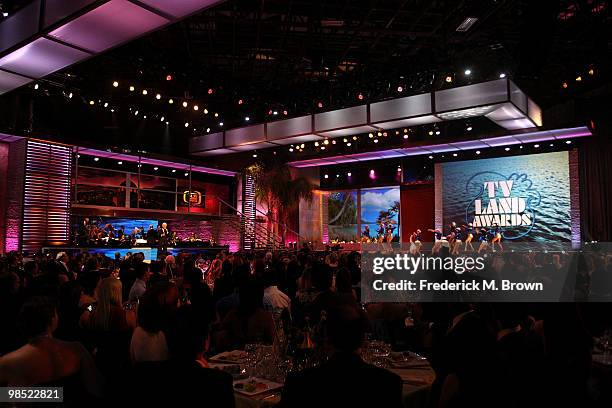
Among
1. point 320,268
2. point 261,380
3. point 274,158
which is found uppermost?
point 274,158

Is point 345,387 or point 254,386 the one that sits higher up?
point 345,387

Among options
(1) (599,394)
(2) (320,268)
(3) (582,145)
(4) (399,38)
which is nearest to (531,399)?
(1) (599,394)

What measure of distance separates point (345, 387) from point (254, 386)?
106 centimetres

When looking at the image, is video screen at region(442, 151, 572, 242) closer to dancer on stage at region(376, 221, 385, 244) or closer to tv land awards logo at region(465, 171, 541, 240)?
tv land awards logo at region(465, 171, 541, 240)

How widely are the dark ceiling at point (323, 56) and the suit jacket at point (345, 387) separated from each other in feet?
24.9

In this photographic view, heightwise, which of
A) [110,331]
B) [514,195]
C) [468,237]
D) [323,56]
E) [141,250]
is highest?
[323,56]

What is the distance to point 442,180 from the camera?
18.0 meters

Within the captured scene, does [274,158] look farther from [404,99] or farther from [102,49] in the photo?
[102,49]

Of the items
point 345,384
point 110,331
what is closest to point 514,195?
point 110,331

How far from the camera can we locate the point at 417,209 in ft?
62.4

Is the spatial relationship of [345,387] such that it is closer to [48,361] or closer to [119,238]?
[48,361]

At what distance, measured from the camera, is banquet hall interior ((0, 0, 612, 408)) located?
270 cm

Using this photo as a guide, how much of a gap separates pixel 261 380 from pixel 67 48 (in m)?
5.92

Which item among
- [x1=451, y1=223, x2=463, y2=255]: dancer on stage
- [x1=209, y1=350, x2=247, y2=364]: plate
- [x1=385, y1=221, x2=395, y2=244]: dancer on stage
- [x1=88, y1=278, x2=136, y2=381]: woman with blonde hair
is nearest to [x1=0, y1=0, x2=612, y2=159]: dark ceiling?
[x1=451, y1=223, x2=463, y2=255]: dancer on stage
